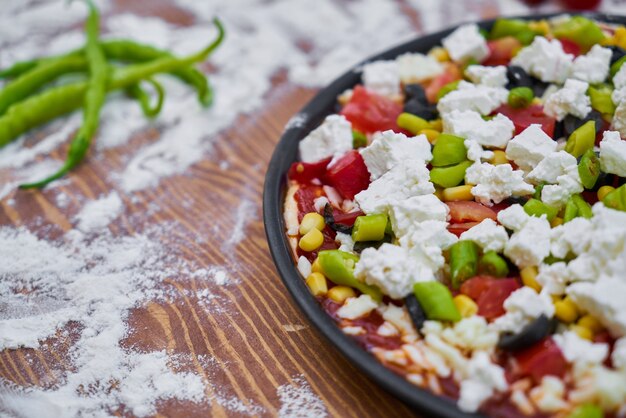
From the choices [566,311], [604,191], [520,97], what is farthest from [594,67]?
[566,311]

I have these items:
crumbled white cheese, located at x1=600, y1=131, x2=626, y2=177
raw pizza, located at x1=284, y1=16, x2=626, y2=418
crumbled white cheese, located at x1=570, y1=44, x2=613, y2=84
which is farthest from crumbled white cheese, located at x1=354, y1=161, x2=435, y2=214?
crumbled white cheese, located at x1=570, y1=44, x2=613, y2=84

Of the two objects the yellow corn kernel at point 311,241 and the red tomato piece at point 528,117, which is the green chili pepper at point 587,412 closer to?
the yellow corn kernel at point 311,241

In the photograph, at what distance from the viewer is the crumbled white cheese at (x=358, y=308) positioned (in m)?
1.94

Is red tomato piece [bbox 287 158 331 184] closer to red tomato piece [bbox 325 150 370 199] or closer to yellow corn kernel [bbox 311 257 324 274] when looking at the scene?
red tomato piece [bbox 325 150 370 199]

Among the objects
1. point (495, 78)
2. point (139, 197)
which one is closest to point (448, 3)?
point (495, 78)

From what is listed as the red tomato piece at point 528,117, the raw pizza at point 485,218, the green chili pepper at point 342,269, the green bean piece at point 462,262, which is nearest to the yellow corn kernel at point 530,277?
the raw pizza at point 485,218

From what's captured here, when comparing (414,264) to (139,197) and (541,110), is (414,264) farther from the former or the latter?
(139,197)

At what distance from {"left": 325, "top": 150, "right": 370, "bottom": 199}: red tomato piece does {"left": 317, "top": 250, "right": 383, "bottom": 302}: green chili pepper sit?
1.14 ft

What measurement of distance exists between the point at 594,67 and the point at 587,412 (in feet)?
4.71

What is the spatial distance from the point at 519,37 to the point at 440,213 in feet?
3.95

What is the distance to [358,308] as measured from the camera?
1.95 meters

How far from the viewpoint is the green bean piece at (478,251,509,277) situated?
1897mm

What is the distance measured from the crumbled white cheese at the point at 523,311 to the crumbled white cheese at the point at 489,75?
3.54 feet

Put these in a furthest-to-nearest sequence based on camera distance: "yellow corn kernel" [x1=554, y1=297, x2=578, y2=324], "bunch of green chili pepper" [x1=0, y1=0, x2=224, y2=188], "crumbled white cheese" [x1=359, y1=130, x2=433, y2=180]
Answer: "bunch of green chili pepper" [x1=0, y1=0, x2=224, y2=188] → "crumbled white cheese" [x1=359, y1=130, x2=433, y2=180] → "yellow corn kernel" [x1=554, y1=297, x2=578, y2=324]
